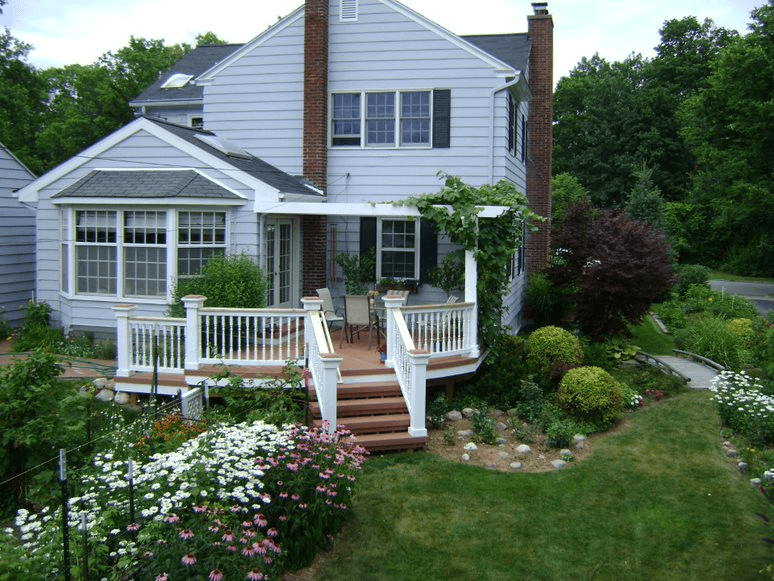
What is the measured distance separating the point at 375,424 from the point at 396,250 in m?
6.00

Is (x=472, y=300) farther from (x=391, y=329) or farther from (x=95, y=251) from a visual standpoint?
(x=95, y=251)

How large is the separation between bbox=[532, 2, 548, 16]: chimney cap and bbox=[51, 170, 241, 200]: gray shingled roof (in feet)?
34.3

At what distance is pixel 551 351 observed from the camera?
43.2 ft

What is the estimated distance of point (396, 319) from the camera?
10.9 meters

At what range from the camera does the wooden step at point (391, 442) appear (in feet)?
32.2

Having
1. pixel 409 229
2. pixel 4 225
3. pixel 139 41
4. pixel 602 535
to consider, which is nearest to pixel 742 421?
pixel 602 535

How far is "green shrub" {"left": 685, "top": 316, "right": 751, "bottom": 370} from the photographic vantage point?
50.0 ft

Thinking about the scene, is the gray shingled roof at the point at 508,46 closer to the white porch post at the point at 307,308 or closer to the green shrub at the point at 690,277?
the white porch post at the point at 307,308

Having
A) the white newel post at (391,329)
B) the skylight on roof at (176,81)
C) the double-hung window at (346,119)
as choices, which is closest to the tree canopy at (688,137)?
the double-hung window at (346,119)

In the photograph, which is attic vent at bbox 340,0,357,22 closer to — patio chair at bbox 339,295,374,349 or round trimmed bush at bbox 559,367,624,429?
patio chair at bbox 339,295,374,349

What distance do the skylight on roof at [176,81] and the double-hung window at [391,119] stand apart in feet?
18.7

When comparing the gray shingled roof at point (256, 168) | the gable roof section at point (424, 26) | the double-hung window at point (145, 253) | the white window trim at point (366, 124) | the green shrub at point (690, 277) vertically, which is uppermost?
the gable roof section at point (424, 26)

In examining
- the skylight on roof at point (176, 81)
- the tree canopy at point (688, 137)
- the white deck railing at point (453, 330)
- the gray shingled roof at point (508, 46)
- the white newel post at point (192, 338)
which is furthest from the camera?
the tree canopy at point (688, 137)

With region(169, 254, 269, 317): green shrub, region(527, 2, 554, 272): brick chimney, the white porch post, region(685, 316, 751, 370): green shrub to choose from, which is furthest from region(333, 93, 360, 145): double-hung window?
region(685, 316, 751, 370): green shrub
